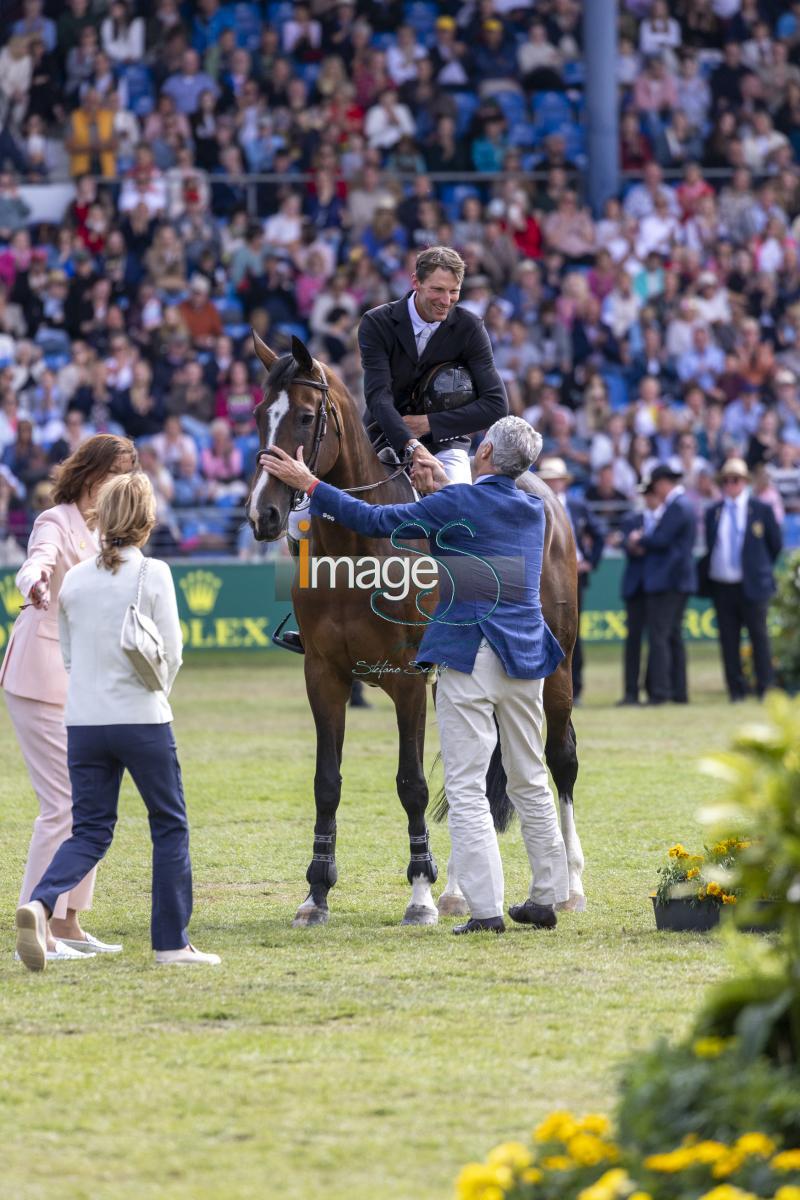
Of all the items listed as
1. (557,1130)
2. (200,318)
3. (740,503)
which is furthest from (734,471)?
(557,1130)

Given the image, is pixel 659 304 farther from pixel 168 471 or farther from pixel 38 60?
pixel 38 60

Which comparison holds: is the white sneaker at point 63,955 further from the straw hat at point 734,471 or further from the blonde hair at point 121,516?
the straw hat at point 734,471

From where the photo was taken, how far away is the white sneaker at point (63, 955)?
711 cm

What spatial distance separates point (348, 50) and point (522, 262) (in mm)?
4702

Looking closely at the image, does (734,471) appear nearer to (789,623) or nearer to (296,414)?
(789,623)

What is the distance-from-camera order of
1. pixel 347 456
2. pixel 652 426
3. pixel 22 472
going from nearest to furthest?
pixel 347 456 < pixel 22 472 < pixel 652 426

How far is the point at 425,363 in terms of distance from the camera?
8516 mm

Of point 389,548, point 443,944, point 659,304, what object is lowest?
point 443,944

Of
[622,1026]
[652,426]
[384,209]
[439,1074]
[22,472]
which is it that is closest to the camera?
[439,1074]

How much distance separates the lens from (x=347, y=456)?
8125 millimetres

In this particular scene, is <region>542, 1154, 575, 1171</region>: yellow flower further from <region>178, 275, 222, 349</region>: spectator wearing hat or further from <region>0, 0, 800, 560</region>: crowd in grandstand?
<region>178, 275, 222, 349</region>: spectator wearing hat

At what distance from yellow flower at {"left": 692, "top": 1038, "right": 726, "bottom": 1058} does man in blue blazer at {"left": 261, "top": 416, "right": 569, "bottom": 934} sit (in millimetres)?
3088

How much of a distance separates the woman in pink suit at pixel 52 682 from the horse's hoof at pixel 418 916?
4.21 feet

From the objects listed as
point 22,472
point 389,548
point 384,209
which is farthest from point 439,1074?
point 384,209
